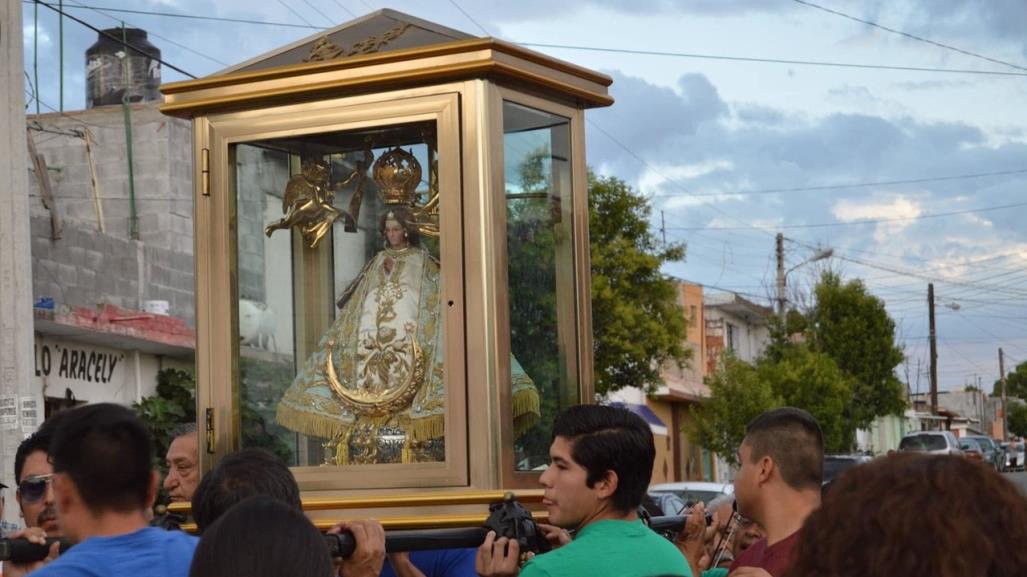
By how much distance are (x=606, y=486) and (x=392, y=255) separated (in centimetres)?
176

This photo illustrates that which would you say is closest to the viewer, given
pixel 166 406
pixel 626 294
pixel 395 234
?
pixel 395 234

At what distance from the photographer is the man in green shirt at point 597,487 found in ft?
13.0

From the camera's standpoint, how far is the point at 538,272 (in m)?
5.32

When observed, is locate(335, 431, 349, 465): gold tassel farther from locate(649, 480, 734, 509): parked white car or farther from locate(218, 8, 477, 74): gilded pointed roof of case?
locate(649, 480, 734, 509): parked white car

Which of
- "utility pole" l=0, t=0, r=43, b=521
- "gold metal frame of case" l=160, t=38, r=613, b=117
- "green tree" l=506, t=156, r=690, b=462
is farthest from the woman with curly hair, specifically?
"green tree" l=506, t=156, r=690, b=462

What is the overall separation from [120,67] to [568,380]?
62.3 ft

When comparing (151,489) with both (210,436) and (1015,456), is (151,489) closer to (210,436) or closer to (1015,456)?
(210,436)

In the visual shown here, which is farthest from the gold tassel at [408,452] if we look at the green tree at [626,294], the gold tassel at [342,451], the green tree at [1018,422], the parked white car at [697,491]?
the green tree at [1018,422]

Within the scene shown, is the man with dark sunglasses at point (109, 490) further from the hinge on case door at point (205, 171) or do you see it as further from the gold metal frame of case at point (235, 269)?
the hinge on case door at point (205, 171)

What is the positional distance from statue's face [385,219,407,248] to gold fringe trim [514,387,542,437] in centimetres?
78

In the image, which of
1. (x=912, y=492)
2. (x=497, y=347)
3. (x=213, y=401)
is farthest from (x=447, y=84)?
(x=912, y=492)

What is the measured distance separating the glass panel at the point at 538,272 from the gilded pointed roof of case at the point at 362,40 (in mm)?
403

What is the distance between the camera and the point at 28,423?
327 inches

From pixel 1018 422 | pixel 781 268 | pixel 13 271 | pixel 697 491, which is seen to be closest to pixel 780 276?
pixel 781 268
